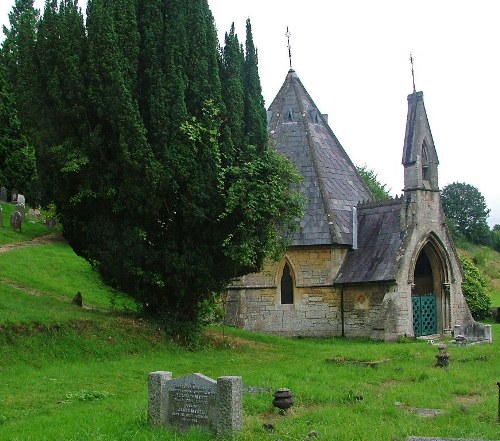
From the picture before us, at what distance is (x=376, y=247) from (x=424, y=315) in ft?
11.7

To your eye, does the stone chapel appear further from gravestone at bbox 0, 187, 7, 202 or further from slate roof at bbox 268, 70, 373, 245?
gravestone at bbox 0, 187, 7, 202

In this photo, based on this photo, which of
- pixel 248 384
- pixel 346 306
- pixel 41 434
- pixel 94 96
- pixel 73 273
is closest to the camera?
pixel 41 434

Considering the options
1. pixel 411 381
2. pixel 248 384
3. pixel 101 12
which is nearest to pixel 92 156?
pixel 101 12

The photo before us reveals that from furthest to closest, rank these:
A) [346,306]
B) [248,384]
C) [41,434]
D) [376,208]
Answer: [376,208]
[346,306]
[248,384]
[41,434]

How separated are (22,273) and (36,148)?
972 cm

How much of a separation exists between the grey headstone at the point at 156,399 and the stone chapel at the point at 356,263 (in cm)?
1568

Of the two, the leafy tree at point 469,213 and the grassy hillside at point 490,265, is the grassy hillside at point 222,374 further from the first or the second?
the leafy tree at point 469,213

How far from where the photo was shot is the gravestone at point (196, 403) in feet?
27.0

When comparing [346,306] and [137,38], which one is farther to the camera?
[346,306]

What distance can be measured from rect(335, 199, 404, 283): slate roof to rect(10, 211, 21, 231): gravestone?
1854 centimetres

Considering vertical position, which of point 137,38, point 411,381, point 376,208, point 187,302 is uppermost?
point 137,38

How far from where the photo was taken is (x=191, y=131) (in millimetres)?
17094

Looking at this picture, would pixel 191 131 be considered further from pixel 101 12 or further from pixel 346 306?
pixel 346 306

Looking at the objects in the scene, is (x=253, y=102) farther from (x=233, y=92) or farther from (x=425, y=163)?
(x=425, y=163)
